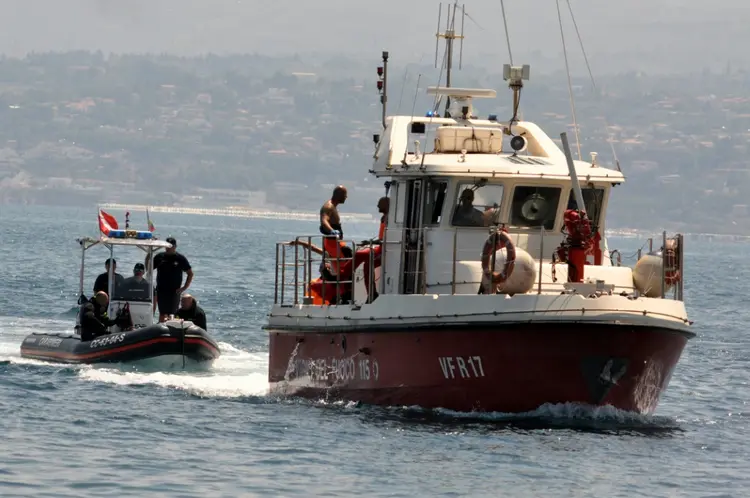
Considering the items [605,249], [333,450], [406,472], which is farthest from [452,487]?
[605,249]

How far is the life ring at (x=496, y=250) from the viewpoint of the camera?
66.3 ft

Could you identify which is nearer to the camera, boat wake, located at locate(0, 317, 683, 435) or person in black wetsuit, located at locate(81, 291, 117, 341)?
boat wake, located at locate(0, 317, 683, 435)

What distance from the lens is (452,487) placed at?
1752 centimetres

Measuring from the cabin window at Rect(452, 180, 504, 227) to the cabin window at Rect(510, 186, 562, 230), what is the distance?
26 centimetres

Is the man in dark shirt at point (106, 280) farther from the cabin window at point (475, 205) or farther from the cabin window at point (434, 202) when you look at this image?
the cabin window at point (475, 205)

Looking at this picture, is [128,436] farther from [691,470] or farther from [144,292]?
[144,292]

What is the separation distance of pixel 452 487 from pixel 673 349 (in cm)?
439

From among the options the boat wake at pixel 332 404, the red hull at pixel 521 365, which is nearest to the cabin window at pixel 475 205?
the red hull at pixel 521 365

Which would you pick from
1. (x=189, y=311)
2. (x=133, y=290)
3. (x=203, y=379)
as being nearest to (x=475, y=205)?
(x=203, y=379)

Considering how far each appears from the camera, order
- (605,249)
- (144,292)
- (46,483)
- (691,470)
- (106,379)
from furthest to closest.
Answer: (144,292) → (106,379) → (605,249) → (691,470) → (46,483)

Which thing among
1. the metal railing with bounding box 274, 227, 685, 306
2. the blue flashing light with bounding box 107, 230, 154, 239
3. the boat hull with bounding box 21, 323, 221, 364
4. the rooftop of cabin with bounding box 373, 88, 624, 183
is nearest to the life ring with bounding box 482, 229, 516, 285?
the metal railing with bounding box 274, 227, 685, 306

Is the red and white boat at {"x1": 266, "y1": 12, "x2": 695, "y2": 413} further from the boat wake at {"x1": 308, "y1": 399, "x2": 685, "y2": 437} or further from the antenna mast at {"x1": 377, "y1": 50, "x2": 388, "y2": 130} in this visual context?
the antenna mast at {"x1": 377, "y1": 50, "x2": 388, "y2": 130}

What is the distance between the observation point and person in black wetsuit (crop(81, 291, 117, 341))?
28.3m

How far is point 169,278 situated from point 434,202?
8426 millimetres
